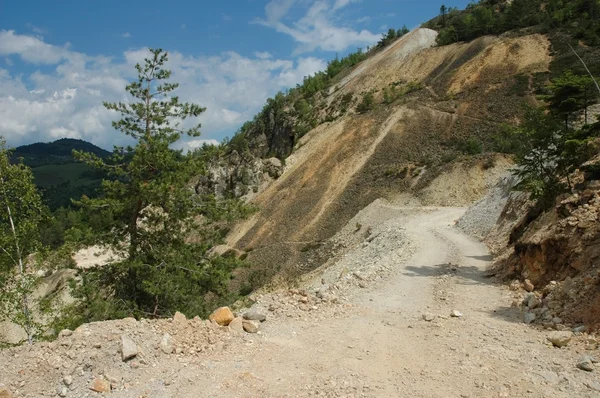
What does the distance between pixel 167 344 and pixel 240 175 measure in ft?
148

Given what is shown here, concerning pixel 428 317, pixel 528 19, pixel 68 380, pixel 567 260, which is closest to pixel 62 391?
pixel 68 380

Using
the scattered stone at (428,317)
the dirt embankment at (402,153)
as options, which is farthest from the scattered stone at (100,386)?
the dirt embankment at (402,153)

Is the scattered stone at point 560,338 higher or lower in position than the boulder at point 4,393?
lower

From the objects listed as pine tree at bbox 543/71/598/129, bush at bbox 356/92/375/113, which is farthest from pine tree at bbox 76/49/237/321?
bush at bbox 356/92/375/113

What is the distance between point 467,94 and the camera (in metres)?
50.1

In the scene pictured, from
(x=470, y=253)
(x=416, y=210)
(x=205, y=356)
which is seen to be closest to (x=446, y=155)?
(x=416, y=210)

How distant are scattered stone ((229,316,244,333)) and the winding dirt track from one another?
18.0 inches

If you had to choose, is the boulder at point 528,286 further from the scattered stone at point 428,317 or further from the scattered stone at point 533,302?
the scattered stone at point 428,317

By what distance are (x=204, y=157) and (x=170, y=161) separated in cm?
146

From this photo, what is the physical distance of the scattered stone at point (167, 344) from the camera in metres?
6.89

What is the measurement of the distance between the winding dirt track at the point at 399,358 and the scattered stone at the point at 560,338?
16 centimetres

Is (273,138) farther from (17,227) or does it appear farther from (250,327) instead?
(250,327)

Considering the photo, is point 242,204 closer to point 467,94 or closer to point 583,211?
point 583,211

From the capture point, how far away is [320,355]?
7406mm
